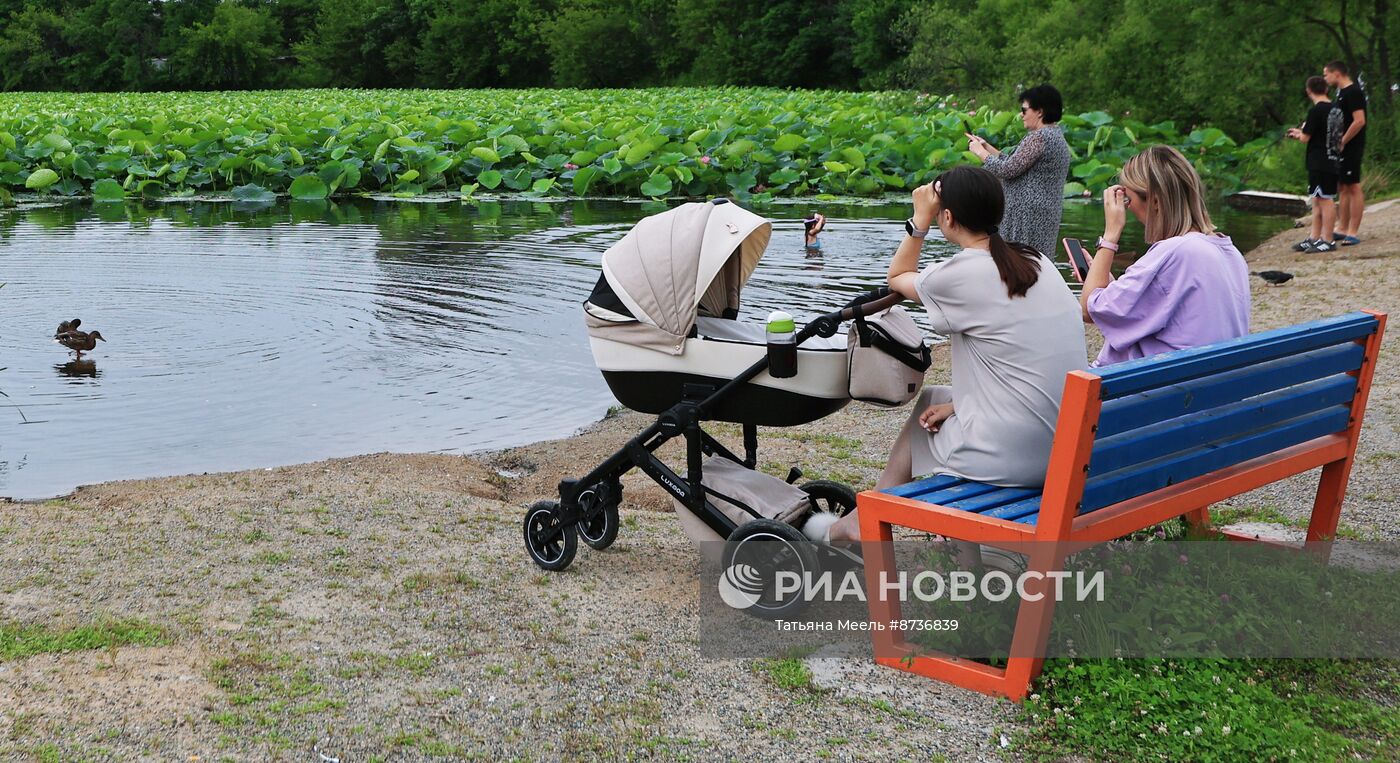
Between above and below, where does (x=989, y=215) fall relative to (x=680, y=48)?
below

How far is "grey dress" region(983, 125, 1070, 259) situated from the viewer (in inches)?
285

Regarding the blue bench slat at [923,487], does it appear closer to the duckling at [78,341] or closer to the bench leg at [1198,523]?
the bench leg at [1198,523]

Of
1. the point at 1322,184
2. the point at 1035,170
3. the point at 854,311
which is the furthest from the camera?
the point at 1322,184

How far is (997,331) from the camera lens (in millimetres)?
3789

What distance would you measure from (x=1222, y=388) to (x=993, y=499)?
715 millimetres

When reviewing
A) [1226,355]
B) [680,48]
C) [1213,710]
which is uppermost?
[680,48]

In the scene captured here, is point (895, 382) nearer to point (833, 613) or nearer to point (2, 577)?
point (833, 613)

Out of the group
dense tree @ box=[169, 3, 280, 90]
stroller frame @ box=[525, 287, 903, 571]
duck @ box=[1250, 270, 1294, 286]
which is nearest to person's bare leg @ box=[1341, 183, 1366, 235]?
duck @ box=[1250, 270, 1294, 286]

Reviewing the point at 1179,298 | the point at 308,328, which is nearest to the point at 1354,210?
the point at 308,328

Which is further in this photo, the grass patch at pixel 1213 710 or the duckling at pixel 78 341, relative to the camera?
the duckling at pixel 78 341

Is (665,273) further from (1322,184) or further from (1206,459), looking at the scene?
(1322,184)

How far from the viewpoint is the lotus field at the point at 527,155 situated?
71.1 ft

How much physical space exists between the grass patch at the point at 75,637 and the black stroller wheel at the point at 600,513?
1.42 m

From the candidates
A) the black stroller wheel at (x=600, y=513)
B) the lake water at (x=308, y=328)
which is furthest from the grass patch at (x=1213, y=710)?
the lake water at (x=308, y=328)
